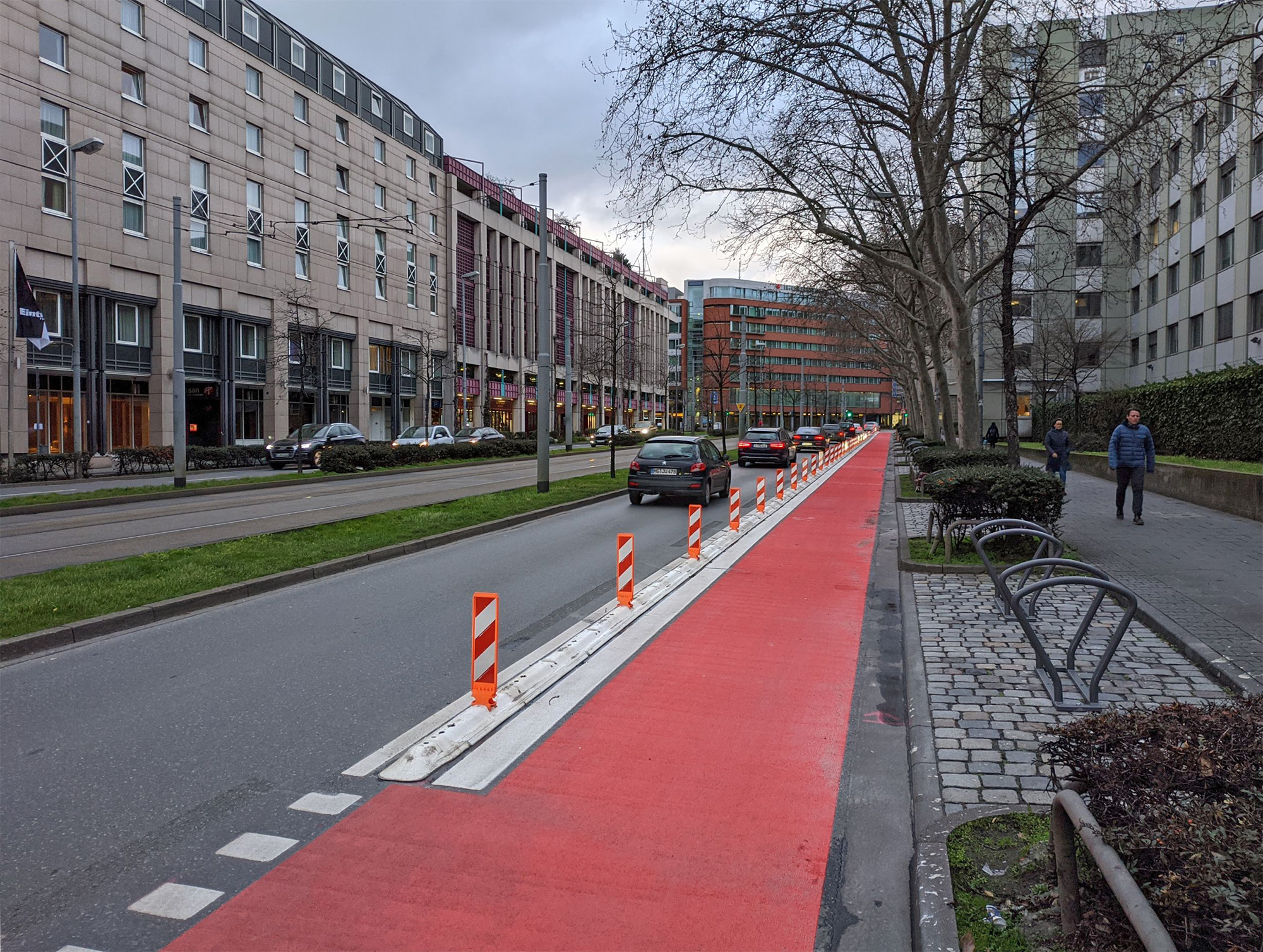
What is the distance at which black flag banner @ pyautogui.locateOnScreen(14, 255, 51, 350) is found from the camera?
72.7 ft

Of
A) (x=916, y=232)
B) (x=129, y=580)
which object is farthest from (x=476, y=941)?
(x=916, y=232)

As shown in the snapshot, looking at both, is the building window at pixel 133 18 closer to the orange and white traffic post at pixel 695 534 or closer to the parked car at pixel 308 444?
the parked car at pixel 308 444

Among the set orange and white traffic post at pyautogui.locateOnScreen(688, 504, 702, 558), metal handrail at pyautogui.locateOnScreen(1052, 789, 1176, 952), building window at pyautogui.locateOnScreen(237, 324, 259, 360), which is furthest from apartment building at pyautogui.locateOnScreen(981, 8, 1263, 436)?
building window at pyautogui.locateOnScreen(237, 324, 259, 360)

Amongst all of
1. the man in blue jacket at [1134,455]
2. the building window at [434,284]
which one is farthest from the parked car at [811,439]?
the man in blue jacket at [1134,455]

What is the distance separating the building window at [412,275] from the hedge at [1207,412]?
39735 mm

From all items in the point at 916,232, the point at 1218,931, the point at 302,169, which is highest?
the point at 302,169

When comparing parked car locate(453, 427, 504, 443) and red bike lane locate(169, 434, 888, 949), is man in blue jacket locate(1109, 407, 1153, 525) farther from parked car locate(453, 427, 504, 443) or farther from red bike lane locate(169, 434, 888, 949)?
parked car locate(453, 427, 504, 443)

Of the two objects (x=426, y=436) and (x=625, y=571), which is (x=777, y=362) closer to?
(x=426, y=436)

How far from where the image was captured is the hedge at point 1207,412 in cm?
1878

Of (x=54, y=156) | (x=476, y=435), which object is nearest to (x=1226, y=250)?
(x=476, y=435)

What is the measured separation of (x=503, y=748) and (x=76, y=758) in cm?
223

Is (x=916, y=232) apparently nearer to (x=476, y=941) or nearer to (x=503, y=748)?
(x=503, y=748)

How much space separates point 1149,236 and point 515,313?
45.6m

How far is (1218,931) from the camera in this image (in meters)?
2.08
